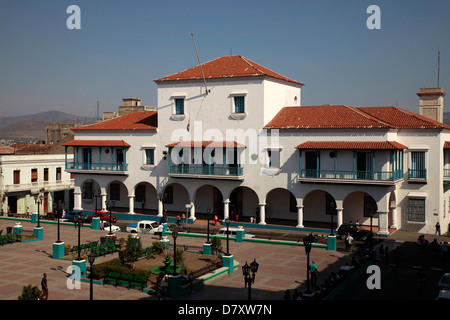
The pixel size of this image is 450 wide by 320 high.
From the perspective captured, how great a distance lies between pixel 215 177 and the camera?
41.5 m

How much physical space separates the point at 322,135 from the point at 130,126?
17551 mm

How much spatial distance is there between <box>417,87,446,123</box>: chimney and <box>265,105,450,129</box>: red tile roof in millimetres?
6651

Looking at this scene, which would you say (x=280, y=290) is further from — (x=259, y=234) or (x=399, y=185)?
(x=399, y=185)

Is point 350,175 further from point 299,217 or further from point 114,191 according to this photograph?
point 114,191

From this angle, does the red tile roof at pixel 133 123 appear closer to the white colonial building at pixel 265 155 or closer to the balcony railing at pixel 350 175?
the white colonial building at pixel 265 155

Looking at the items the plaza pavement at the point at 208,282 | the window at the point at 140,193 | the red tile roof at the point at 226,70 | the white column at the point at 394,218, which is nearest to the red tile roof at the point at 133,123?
the red tile roof at the point at 226,70

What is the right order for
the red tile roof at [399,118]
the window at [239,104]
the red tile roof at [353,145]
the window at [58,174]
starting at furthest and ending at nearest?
the window at [58,174], the window at [239,104], the red tile roof at [399,118], the red tile roof at [353,145]

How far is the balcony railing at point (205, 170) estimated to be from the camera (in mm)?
41250

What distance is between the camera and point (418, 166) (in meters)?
38.4

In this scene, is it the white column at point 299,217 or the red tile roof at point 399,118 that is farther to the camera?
Answer: the white column at point 299,217

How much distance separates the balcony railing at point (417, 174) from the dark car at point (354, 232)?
580 cm

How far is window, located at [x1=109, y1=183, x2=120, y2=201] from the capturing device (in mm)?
49691
